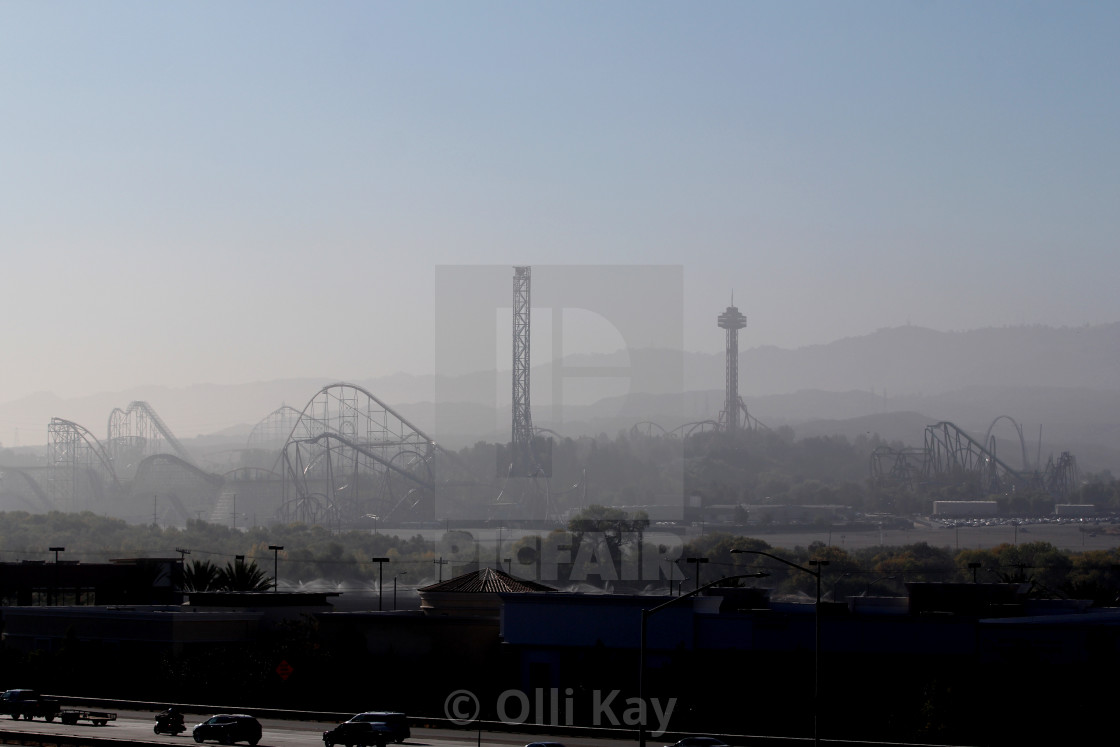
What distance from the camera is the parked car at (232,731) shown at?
36531 millimetres

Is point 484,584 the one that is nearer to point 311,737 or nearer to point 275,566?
point 311,737

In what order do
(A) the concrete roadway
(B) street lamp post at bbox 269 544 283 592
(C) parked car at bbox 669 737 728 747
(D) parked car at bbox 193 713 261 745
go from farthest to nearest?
(B) street lamp post at bbox 269 544 283 592 < (A) the concrete roadway < (D) parked car at bbox 193 713 261 745 < (C) parked car at bbox 669 737 728 747

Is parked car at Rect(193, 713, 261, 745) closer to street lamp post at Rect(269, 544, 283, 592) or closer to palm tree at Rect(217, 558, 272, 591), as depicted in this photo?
street lamp post at Rect(269, 544, 283, 592)

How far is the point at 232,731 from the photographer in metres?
→ 36.7

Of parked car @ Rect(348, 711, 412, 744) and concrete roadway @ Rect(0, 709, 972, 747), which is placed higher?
parked car @ Rect(348, 711, 412, 744)

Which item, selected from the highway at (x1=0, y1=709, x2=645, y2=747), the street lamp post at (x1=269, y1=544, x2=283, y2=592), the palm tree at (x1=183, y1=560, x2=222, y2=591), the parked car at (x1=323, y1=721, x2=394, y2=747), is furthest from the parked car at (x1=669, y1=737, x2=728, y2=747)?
the palm tree at (x1=183, y1=560, x2=222, y2=591)

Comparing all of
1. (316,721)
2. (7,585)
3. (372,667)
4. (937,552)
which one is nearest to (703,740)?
(316,721)

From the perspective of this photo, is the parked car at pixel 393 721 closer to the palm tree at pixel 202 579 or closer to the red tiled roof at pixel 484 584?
the red tiled roof at pixel 484 584

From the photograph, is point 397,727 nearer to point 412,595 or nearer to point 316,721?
point 316,721

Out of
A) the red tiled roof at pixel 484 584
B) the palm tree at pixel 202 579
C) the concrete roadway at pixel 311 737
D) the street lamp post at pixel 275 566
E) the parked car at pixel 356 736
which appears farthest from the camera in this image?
the street lamp post at pixel 275 566

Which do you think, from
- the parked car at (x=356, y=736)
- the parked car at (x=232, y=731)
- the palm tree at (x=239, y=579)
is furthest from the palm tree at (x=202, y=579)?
the parked car at (x=356, y=736)

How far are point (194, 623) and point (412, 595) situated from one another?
93.7 meters

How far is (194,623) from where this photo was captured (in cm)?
5406

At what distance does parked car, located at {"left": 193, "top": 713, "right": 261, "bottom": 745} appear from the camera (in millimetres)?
36531
